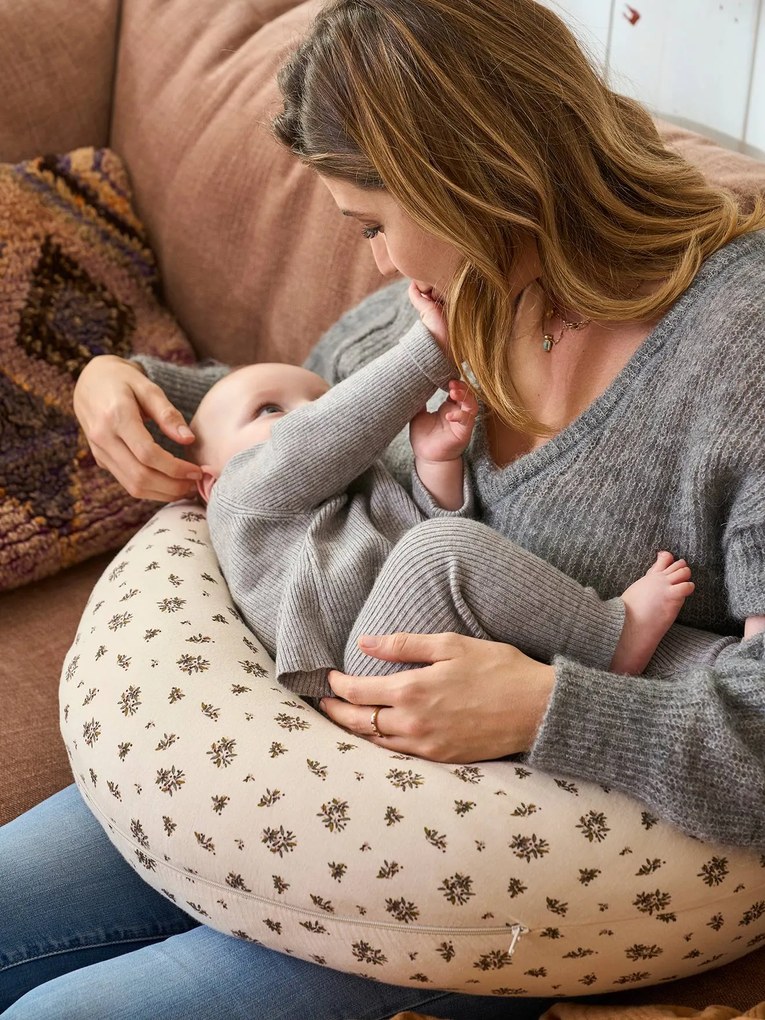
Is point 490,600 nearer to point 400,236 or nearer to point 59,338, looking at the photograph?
point 400,236

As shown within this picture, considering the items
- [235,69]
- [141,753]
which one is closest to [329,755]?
[141,753]

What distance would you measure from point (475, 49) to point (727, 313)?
0.36 m

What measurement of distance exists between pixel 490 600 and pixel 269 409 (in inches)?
20.2

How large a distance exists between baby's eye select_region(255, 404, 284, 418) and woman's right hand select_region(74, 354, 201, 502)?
0.32ft

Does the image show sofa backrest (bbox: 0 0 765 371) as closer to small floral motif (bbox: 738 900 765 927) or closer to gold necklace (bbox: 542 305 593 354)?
gold necklace (bbox: 542 305 593 354)

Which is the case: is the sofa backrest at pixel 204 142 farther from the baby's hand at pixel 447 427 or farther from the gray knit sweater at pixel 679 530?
the gray knit sweater at pixel 679 530

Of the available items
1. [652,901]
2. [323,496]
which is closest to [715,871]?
[652,901]

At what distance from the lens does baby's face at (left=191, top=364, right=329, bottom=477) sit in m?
1.40

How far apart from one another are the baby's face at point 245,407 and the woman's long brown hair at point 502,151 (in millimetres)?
337

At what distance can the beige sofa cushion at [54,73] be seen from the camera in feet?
5.69

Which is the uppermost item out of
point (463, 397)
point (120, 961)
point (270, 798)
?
point (463, 397)

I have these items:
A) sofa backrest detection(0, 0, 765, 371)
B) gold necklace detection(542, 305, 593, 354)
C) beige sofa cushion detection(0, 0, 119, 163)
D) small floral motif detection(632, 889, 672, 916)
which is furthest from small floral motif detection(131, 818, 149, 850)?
beige sofa cushion detection(0, 0, 119, 163)

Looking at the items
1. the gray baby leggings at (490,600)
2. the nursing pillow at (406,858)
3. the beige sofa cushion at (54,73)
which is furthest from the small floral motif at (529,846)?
the beige sofa cushion at (54,73)

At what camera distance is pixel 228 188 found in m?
1.70
